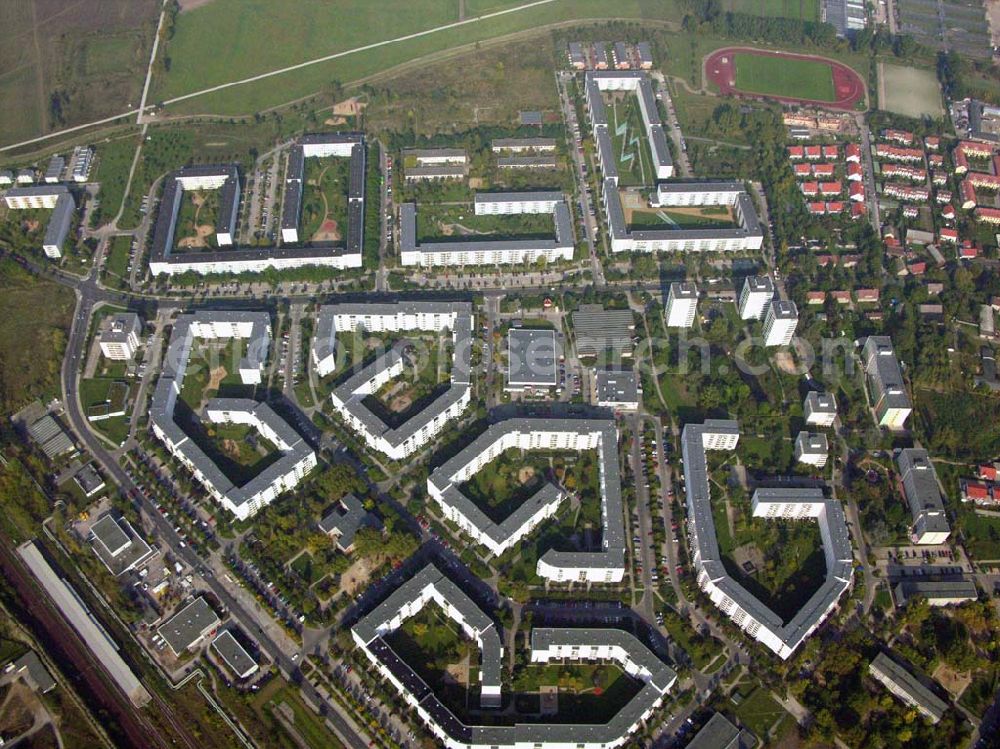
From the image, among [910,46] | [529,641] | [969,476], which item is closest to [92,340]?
[529,641]

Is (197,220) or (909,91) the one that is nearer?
(197,220)

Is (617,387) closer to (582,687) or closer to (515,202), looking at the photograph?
(515,202)

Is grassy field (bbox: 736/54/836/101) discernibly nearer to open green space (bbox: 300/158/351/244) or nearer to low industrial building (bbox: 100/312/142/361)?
open green space (bbox: 300/158/351/244)

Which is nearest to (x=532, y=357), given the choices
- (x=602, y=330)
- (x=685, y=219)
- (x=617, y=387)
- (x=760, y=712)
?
(x=602, y=330)

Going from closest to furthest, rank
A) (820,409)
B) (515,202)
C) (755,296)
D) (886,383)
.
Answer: (820,409), (886,383), (755,296), (515,202)

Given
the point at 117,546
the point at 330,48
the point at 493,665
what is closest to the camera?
the point at 493,665

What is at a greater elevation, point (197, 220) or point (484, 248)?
point (197, 220)

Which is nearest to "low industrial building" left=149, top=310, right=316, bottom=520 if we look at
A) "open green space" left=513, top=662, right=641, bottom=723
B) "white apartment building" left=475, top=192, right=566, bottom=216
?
"open green space" left=513, top=662, right=641, bottom=723

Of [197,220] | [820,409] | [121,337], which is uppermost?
[197,220]
